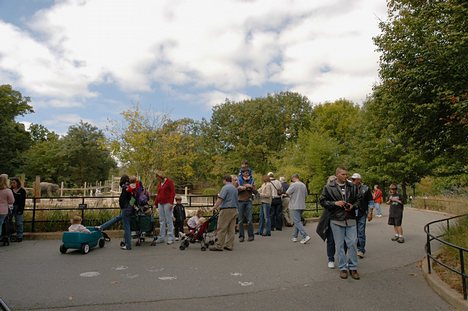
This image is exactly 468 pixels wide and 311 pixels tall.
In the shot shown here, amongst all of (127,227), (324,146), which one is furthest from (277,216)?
(324,146)

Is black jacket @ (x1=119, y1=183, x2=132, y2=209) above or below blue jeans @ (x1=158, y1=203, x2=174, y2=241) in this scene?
above

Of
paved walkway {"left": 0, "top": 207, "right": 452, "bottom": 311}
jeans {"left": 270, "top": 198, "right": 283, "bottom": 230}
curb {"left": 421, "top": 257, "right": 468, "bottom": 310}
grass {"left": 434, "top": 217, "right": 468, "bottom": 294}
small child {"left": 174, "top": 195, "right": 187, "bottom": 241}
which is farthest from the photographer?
jeans {"left": 270, "top": 198, "right": 283, "bottom": 230}

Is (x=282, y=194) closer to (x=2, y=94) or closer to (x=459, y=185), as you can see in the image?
(x=459, y=185)

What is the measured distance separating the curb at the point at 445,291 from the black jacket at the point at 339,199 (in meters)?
1.58

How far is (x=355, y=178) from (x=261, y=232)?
14.0 feet

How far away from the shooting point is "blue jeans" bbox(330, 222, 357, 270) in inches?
253

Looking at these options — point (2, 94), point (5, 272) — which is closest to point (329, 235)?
point (5, 272)

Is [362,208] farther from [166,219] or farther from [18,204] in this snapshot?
[18,204]

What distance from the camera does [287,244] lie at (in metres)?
9.77

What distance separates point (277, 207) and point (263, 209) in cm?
133

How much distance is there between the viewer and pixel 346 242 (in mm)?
6531

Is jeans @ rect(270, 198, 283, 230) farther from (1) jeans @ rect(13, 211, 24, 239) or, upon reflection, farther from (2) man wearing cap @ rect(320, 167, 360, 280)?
(1) jeans @ rect(13, 211, 24, 239)

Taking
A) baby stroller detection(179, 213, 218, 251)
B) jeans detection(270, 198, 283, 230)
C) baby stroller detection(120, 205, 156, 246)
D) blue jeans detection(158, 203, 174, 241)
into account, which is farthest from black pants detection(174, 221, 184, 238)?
jeans detection(270, 198, 283, 230)

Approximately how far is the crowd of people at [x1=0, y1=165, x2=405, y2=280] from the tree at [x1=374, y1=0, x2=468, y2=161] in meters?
2.12
